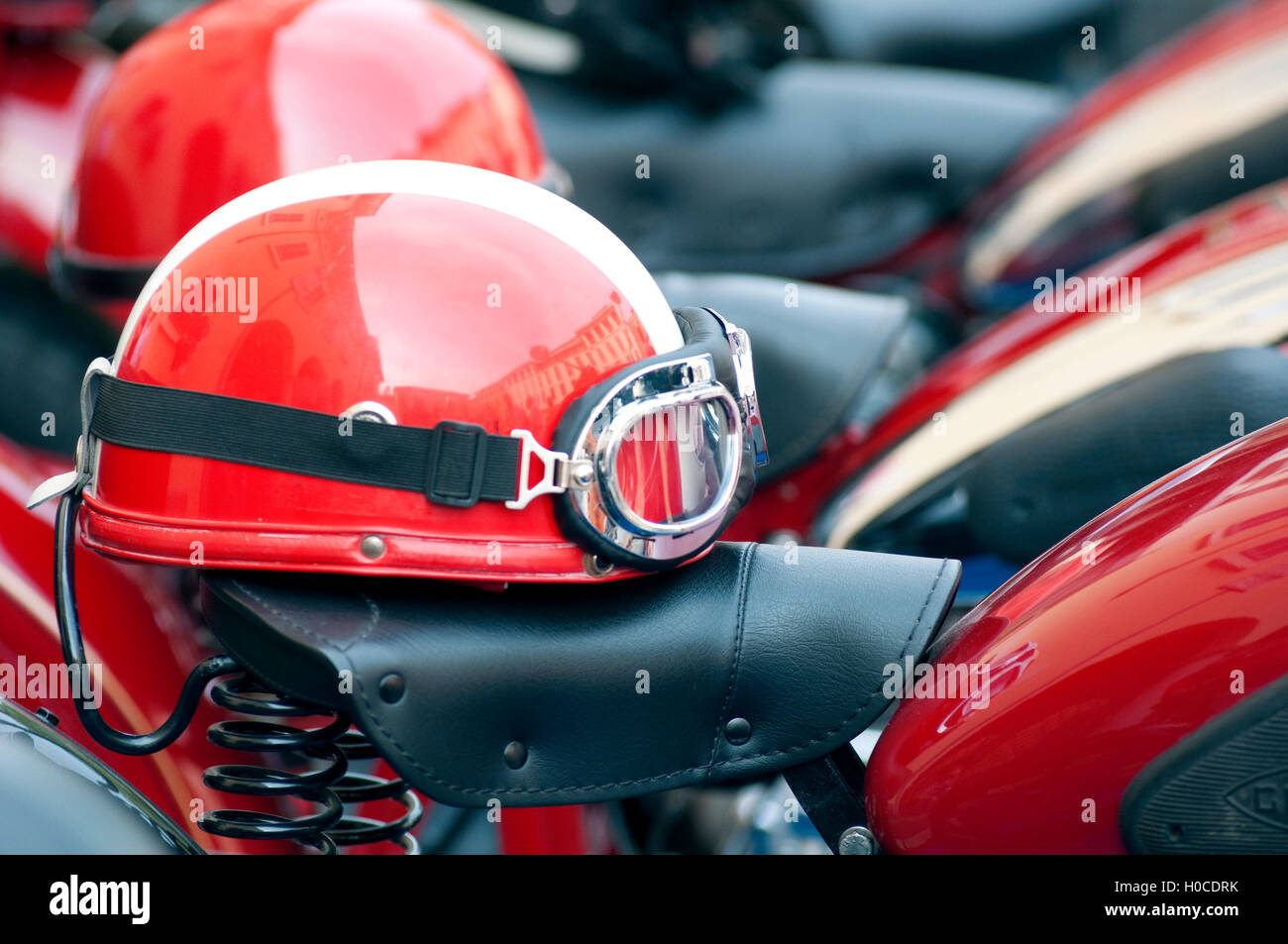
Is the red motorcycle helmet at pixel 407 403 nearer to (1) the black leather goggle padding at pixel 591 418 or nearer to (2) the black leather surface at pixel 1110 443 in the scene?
(1) the black leather goggle padding at pixel 591 418

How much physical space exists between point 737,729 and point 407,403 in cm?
36

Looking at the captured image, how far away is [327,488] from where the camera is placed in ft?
3.28

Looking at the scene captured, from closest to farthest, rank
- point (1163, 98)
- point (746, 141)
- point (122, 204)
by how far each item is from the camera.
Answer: point (122, 204) < point (1163, 98) < point (746, 141)

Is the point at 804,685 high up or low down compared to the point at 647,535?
down

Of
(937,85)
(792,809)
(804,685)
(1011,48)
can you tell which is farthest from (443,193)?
(1011,48)

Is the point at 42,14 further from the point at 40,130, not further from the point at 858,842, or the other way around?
the point at 858,842

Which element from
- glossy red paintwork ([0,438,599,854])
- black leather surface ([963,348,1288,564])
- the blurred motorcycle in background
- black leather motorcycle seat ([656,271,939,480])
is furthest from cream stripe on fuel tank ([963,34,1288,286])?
glossy red paintwork ([0,438,599,854])

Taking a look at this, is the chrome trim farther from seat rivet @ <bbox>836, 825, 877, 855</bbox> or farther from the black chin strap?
seat rivet @ <bbox>836, 825, 877, 855</bbox>

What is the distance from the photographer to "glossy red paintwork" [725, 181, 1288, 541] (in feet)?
5.13

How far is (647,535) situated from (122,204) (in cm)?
79

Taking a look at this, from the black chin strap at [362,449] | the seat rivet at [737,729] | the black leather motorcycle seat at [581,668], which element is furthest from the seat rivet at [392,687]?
the seat rivet at [737,729]

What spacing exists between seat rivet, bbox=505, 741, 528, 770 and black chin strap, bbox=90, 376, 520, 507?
18 cm

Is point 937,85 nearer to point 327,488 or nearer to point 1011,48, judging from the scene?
point 1011,48
